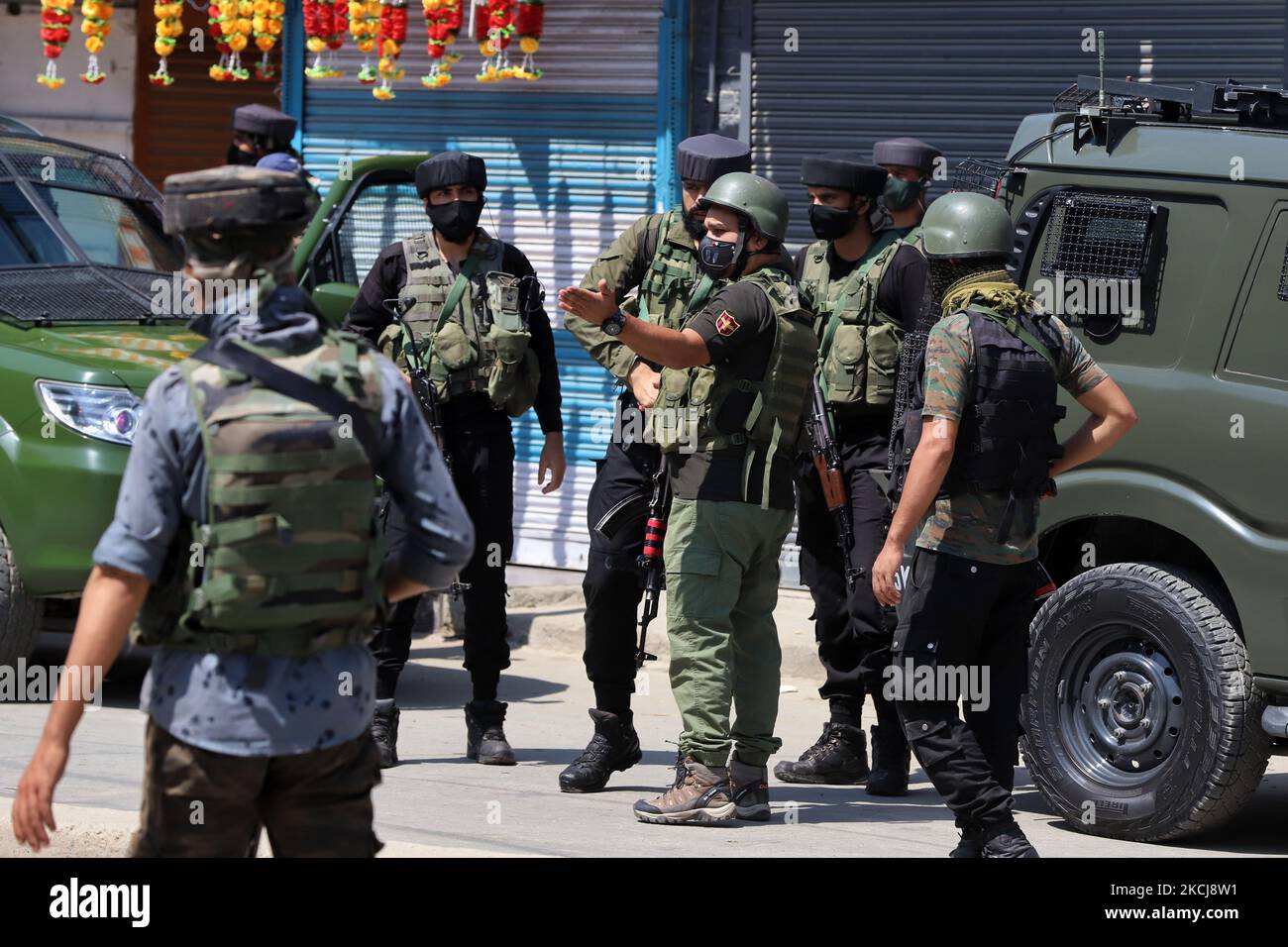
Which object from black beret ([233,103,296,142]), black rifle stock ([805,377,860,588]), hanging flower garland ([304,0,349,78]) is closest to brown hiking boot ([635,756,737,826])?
black rifle stock ([805,377,860,588])

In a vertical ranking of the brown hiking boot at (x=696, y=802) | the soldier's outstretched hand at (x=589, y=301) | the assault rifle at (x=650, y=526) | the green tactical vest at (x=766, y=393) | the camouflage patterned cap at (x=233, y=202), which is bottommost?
the brown hiking boot at (x=696, y=802)

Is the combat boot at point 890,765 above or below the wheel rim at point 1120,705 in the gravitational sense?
below

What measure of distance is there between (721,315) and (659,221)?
3.30 ft

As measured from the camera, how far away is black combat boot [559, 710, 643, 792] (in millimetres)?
6270

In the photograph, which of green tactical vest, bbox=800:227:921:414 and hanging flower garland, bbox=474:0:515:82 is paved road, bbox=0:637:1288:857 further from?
hanging flower garland, bbox=474:0:515:82

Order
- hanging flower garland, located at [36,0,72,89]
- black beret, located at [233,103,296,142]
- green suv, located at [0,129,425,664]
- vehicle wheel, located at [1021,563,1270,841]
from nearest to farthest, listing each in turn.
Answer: vehicle wheel, located at [1021,563,1270,841] → green suv, located at [0,129,425,664] → black beret, located at [233,103,296,142] → hanging flower garland, located at [36,0,72,89]

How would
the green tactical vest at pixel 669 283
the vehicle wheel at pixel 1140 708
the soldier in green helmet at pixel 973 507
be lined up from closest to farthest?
the soldier in green helmet at pixel 973 507
the vehicle wheel at pixel 1140 708
the green tactical vest at pixel 669 283

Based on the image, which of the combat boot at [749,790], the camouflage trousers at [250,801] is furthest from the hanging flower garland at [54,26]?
the camouflage trousers at [250,801]

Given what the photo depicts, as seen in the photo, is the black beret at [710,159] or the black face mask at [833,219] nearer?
the black beret at [710,159]

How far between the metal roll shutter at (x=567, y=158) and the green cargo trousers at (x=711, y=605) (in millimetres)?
4854

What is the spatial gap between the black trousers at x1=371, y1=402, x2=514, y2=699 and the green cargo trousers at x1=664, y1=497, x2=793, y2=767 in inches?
41.2

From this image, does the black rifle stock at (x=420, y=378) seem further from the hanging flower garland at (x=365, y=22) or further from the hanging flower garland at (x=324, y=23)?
the hanging flower garland at (x=324, y=23)

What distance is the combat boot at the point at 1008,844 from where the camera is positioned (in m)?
4.91
